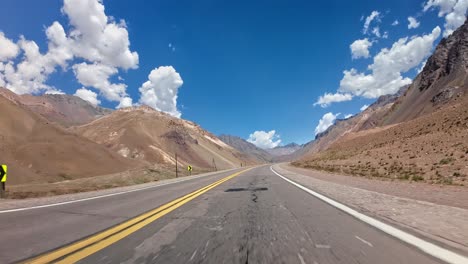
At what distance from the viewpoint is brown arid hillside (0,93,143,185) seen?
5272 centimetres

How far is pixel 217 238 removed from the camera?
505 centimetres

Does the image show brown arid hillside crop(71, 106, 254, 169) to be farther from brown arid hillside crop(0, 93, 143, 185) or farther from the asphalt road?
the asphalt road

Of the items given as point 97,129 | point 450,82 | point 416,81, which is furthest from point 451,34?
point 97,129

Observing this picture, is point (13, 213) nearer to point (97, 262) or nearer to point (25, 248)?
point (25, 248)

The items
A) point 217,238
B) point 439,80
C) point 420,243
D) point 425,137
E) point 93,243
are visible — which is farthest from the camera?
point 439,80

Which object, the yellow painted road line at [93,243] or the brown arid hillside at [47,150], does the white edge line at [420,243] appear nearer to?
the yellow painted road line at [93,243]

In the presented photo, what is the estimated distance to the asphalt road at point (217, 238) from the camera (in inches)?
159

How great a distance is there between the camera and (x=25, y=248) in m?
4.53

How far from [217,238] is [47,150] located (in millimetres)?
62168

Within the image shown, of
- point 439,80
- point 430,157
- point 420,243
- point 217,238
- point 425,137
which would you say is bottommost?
point 420,243

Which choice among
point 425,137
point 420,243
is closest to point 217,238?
point 420,243

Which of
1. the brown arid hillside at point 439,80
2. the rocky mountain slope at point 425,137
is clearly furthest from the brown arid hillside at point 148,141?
the brown arid hillside at point 439,80

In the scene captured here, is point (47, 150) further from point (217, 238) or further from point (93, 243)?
point (217, 238)

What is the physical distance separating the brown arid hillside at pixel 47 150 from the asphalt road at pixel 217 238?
4340 cm
